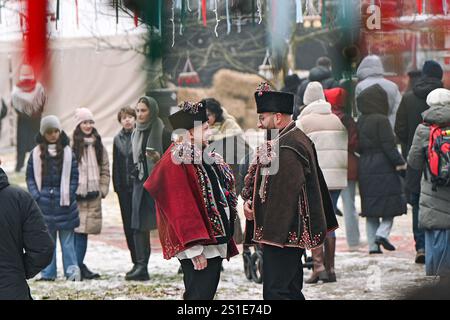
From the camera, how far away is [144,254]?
402 inches

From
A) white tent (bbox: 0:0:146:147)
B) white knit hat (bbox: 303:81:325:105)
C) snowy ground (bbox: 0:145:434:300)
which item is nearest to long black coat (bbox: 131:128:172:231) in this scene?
snowy ground (bbox: 0:145:434:300)

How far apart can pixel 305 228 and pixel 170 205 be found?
2.98ft

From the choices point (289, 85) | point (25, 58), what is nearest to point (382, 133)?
point (289, 85)

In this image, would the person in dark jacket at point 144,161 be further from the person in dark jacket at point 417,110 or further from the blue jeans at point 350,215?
the person in dark jacket at point 417,110

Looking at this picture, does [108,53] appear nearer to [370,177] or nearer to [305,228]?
[370,177]

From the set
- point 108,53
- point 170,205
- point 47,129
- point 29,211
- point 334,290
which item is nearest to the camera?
point 29,211

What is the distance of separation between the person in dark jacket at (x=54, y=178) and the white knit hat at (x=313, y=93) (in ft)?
7.22

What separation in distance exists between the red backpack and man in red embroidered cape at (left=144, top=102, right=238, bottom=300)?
241 cm

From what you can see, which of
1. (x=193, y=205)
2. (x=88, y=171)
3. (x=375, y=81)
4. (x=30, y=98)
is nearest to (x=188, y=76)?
(x=30, y=98)

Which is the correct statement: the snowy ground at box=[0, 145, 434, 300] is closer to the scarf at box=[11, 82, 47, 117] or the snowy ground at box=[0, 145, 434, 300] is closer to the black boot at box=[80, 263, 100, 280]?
the black boot at box=[80, 263, 100, 280]

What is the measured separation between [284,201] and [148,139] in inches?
123

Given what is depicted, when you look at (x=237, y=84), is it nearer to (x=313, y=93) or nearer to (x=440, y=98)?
(x=313, y=93)

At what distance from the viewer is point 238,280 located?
9.97 m

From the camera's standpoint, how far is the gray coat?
9.12m
